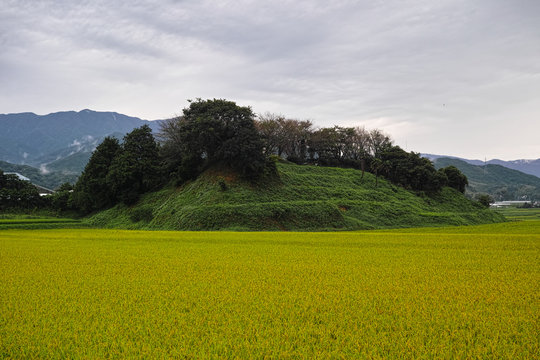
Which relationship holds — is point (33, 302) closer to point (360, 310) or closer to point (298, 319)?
point (298, 319)

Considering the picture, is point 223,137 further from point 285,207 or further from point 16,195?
point 16,195

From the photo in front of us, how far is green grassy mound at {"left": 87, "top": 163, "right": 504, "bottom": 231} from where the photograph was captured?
4378cm

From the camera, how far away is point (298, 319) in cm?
643

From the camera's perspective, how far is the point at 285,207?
46031 millimetres

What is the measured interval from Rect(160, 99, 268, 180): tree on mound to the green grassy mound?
2.78 m

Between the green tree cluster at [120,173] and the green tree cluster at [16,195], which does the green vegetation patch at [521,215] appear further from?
the green tree cluster at [16,195]

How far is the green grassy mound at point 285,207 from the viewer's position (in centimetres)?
4378

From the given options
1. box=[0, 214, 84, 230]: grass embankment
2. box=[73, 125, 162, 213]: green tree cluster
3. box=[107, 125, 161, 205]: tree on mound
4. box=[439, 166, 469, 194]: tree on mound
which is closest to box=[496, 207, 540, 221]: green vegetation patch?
box=[439, 166, 469, 194]: tree on mound

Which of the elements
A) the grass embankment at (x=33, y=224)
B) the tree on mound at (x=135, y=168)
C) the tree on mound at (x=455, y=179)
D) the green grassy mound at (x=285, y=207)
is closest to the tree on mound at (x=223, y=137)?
the green grassy mound at (x=285, y=207)

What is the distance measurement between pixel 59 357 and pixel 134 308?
7.27ft

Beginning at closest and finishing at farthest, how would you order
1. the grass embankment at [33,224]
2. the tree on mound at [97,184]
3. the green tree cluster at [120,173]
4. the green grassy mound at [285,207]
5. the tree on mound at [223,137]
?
the grass embankment at [33,224] → the green grassy mound at [285,207] → the tree on mound at [223,137] → the green tree cluster at [120,173] → the tree on mound at [97,184]

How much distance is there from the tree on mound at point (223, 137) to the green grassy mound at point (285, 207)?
2.78 meters

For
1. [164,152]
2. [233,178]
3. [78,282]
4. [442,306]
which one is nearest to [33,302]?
[78,282]

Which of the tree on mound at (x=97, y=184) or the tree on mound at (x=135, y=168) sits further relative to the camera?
the tree on mound at (x=97, y=184)
